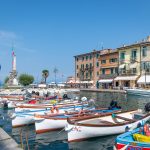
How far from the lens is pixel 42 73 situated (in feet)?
378

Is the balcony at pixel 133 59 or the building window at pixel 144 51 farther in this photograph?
the balcony at pixel 133 59

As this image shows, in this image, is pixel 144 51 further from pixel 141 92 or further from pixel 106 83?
pixel 141 92

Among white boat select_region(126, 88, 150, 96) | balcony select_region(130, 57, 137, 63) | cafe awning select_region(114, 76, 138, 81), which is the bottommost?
white boat select_region(126, 88, 150, 96)

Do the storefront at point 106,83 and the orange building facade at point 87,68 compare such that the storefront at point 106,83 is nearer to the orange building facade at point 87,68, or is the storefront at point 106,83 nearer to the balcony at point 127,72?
the balcony at point 127,72

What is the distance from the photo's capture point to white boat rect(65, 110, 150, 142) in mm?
16359

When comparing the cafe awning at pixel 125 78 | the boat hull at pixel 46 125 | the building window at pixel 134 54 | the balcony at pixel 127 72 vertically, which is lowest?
the boat hull at pixel 46 125

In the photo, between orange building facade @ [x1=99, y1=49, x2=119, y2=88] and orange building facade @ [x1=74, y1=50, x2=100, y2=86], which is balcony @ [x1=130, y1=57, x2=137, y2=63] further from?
orange building facade @ [x1=74, y1=50, x2=100, y2=86]

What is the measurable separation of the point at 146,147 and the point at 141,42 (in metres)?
60.6

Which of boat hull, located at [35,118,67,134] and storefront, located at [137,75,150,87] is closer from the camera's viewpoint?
boat hull, located at [35,118,67,134]

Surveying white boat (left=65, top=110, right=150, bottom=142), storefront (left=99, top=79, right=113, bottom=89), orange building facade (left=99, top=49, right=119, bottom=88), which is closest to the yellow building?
storefront (left=99, top=79, right=113, bottom=89)

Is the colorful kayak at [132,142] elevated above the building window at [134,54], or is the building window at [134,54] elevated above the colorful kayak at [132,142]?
the building window at [134,54]

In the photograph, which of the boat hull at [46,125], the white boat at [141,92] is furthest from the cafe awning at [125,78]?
the boat hull at [46,125]

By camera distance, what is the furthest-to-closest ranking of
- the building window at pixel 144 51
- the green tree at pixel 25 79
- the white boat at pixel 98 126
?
the green tree at pixel 25 79, the building window at pixel 144 51, the white boat at pixel 98 126

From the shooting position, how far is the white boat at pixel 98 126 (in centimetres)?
1636
